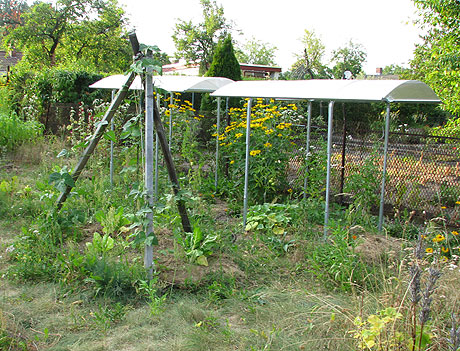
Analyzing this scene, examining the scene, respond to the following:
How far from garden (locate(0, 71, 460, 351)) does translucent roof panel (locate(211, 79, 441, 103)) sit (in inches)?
34.0

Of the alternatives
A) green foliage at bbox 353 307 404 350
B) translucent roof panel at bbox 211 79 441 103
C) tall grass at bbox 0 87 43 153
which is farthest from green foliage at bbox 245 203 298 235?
tall grass at bbox 0 87 43 153

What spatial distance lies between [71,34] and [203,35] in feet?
67.9

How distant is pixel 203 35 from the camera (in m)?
44.1

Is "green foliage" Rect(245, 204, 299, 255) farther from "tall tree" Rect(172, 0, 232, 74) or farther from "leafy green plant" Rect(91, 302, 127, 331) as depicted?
"tall tree" Rect(172, 0, 232, 74)

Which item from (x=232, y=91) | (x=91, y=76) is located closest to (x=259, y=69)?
(x=91, y=76)

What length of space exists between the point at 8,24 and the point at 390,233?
25.5 meters

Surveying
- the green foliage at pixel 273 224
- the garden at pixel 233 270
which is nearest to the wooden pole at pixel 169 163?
the garden at pixel 233 270

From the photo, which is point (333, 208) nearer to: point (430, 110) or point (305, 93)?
point (305, 93)

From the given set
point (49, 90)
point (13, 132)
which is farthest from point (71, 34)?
point (13, 132)

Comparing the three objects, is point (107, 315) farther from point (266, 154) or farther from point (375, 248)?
point (266, 154)

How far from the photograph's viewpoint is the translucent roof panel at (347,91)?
16.4ft

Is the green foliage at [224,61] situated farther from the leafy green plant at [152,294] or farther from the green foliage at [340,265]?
the leafy green plant at [152,294]

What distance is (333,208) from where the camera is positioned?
6.71 metres

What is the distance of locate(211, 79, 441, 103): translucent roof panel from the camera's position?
197 inches
